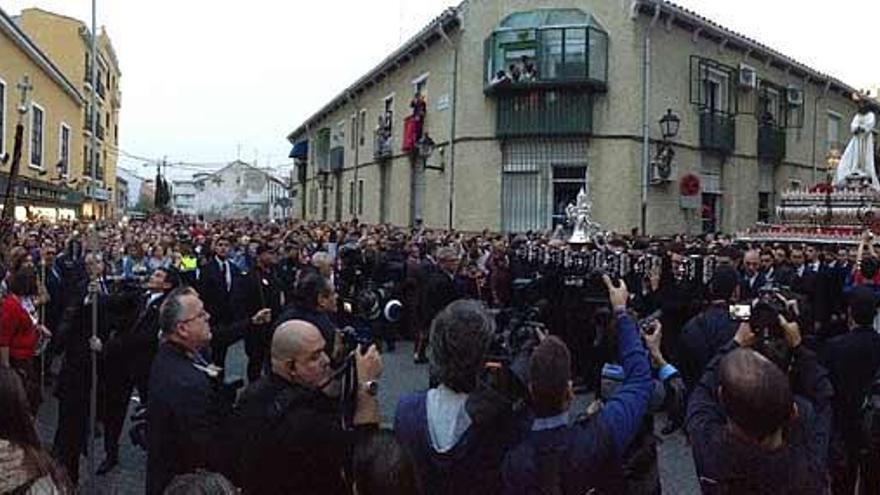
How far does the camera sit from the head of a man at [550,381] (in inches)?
121

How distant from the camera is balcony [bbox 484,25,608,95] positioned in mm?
22484

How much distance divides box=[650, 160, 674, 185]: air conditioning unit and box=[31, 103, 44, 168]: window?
25.7m

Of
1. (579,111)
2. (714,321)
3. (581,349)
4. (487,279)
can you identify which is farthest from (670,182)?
(714,321)

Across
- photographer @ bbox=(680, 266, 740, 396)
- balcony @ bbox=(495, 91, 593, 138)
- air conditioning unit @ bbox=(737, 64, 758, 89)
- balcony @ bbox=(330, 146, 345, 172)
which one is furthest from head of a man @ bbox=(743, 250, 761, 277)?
balcony @ bbox=(330, 146, 345, 172)

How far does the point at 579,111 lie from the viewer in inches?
894

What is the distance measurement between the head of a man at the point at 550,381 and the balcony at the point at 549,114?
20103mm

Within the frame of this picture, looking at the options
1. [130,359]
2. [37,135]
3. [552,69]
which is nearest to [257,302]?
[130,359]

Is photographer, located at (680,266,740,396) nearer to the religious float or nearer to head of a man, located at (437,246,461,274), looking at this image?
head of a man, located at (437,246,461,274)

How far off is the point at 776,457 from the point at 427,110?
2502 centimetres

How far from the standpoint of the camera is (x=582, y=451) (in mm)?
3041

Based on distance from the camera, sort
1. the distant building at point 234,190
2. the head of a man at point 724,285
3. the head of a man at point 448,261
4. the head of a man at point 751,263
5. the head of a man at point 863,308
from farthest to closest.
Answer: the distant building at point 234,190
the head of a man at point 448,261
the head of a man at point 751,263
the head of a man at point 724,285
the head of a man at point 863,308

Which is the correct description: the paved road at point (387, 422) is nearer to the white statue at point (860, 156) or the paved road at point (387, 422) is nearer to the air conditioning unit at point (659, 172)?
the white statue at point (860, 156)

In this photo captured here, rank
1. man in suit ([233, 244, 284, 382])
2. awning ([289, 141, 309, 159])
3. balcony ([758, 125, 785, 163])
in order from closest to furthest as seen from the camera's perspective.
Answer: man in suit ([233, 244, 284, 382]), balcony ([758, 125, 785, 163]), awning ([289, 141, 309, 159])

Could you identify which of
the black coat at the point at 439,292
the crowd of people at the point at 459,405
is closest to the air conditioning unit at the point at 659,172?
the black coat at the point at 439,292
